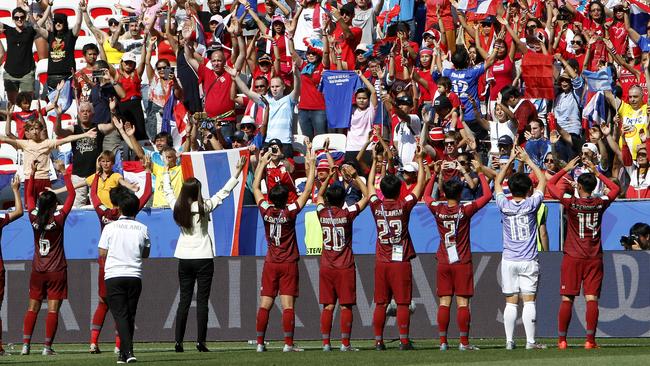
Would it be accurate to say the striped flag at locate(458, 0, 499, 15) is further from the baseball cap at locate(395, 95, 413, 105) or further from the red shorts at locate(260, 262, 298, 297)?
the red shorts at locate(260, 262, 298, 297)

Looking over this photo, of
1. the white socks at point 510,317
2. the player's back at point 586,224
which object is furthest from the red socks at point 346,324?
the player's back at point 586,224

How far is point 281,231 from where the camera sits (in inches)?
650

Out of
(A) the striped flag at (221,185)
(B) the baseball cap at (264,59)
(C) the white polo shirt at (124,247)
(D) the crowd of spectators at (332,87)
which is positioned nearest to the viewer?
(C) the white polo shirt at (124,247)

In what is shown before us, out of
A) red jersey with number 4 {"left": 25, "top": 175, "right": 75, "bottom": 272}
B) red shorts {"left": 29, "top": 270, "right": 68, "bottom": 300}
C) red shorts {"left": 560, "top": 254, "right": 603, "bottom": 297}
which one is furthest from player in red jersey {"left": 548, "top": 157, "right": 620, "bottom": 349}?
red shorts {"left": 29, "top": 270, "right": 68, "bottom": 300}

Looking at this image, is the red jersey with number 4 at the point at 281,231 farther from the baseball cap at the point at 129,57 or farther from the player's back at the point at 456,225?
the baseball cap at the point at 129,57

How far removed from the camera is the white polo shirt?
46.7 ft

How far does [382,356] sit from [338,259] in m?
1.76

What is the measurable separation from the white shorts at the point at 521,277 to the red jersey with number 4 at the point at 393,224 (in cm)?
117

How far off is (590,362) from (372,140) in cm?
789

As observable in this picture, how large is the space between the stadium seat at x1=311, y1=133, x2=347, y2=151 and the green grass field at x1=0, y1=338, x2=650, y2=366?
4.84 meters

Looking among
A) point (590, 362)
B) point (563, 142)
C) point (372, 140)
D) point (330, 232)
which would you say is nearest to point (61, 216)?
point (330, 232)

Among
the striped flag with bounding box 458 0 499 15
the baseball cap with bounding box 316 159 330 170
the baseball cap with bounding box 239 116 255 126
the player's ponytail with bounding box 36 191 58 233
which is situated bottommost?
the player's ponytail with bounding box 36 191 58 233

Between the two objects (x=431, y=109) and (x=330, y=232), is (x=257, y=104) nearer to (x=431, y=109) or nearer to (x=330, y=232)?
(x=431, y=109)

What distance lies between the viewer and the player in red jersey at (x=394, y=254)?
16.2 m
